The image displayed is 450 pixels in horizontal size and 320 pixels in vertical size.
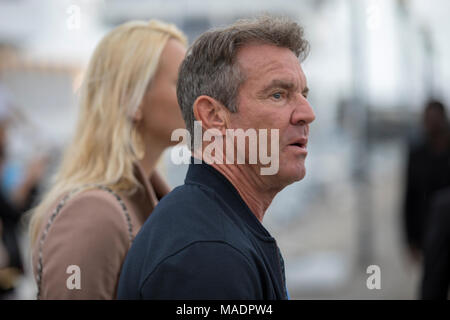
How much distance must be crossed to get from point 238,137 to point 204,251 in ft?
1.10

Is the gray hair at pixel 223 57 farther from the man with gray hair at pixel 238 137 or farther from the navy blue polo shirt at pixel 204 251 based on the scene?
the navy blue polo shirt at pixel 204 251

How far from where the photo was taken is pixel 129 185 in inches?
68.2

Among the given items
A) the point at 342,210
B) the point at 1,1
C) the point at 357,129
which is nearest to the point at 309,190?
the point at 342,210

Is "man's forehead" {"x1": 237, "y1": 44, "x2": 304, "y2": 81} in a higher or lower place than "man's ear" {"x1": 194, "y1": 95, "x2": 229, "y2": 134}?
higher

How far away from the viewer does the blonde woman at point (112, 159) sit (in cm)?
153

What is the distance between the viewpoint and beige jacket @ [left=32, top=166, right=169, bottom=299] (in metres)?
1.50

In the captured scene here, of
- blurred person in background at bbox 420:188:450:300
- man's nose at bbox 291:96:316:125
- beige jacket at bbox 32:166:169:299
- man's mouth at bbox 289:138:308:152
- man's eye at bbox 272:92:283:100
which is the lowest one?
blurred person in background at bbox 420:188:450:300

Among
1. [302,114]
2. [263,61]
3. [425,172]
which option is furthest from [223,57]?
[425,172]

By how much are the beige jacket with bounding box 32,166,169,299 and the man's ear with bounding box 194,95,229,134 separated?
47 centimetres

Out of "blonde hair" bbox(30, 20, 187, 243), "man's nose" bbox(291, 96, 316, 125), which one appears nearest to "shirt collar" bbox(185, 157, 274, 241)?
"man's nose" bbox(291, 96, 316, 125)

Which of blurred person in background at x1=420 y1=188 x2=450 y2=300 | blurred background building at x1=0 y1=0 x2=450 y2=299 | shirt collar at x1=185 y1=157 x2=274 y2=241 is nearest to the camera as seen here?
shirt collar at x1=185 y1=157 x2=274 y2=241

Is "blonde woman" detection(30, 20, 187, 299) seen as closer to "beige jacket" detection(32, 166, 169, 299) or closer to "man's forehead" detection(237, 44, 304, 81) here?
"beige jacket" detection(32, 166, 169, 299)

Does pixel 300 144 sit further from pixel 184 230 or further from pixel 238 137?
pixel 184 230

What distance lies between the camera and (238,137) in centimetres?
129
